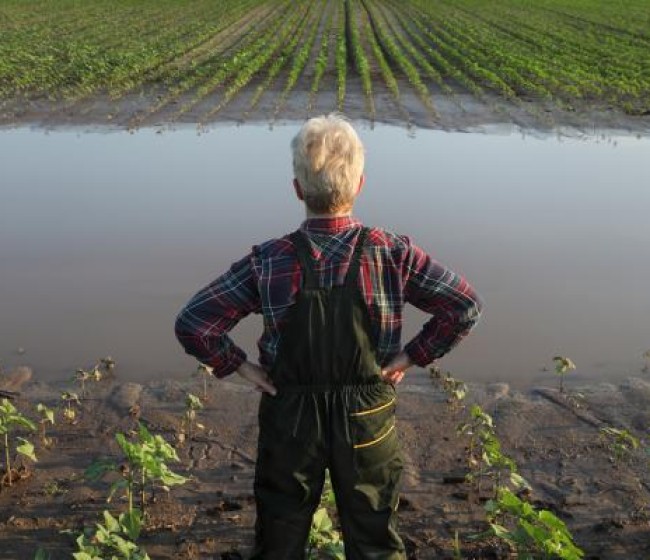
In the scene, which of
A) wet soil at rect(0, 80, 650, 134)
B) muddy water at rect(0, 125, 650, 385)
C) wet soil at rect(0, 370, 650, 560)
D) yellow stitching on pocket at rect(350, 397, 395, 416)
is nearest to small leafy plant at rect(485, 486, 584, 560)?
wet soil at rect(0, 370, 650, 560)

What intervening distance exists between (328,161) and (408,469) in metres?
2.46

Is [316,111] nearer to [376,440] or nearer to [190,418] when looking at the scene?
[190,418]

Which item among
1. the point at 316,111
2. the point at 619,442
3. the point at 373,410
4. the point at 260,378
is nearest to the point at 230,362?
the point at 260,378

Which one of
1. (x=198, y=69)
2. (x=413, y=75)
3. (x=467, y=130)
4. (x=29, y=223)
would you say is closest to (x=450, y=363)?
(x=29, y=223)

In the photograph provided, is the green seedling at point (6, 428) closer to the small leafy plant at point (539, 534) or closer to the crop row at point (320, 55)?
the small leafy plant at point (539, 534)

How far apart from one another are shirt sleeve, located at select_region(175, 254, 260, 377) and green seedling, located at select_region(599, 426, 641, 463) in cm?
260

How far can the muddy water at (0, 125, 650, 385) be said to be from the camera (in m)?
6.36

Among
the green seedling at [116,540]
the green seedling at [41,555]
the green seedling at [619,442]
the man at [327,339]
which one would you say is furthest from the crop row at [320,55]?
the man at [327,339]

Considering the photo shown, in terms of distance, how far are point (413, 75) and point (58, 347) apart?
46.6ft

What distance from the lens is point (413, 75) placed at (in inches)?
746

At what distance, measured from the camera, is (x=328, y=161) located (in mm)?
2648

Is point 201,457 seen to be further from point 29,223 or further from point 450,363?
point 29,223

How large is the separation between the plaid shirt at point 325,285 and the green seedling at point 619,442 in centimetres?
206

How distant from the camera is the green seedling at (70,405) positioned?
5.02m
